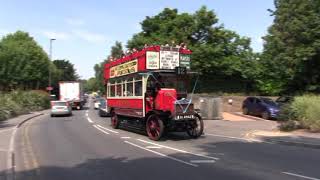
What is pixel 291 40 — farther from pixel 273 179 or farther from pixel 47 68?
pixel 47 68

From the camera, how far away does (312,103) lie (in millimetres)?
23203

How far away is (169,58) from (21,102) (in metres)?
33.9

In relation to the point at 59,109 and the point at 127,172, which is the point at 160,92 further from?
the point at 59,109

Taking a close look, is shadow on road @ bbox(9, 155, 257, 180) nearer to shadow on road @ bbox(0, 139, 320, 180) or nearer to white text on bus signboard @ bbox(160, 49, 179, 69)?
shadow on road @ bbox(0, 139, 320, 180)

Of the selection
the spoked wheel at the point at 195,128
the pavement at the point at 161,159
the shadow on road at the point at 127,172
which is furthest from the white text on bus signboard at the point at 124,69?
the shadow on road at the point at 127,172

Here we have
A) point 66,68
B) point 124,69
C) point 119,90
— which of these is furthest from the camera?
point 66,68

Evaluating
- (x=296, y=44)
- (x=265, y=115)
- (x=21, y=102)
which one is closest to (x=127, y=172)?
(x=265, y=115)

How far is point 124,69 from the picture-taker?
81.5 feet

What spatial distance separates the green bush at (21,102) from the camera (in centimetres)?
4156

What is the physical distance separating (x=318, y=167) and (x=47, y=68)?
75.5m

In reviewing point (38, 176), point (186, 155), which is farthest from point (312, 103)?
point (38, 176)

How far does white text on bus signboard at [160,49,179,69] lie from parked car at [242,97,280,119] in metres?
12.5

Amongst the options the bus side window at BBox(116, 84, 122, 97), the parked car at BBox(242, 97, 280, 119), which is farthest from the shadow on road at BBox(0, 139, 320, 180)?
the parked car at BBox(242, 97, 280, 119)

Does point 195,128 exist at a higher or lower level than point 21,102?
lower
